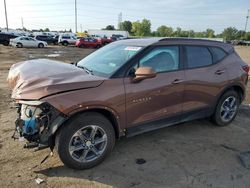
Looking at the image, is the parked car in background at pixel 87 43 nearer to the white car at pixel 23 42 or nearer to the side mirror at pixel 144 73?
the white car at pixel 23 42

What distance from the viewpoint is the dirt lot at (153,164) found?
3395 mm

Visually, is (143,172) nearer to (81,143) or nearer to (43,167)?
(81,143)

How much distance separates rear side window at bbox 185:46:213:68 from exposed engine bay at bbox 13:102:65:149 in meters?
2.48

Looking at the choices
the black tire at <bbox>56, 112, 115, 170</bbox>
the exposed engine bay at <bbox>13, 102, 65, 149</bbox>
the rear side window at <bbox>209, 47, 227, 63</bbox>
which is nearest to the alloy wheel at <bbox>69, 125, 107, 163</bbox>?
the black tire at <bbox>56, 112, 115, 170</bbox>

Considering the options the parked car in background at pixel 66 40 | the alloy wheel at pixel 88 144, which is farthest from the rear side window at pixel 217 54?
the parked car in background at pixel 66 40

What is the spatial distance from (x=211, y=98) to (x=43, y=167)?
320 centimetres

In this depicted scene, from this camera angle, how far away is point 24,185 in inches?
128

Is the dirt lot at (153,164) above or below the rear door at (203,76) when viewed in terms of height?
below

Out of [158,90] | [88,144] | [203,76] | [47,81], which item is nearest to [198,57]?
[203,76]

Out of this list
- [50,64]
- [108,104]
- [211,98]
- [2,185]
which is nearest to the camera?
[2,185]

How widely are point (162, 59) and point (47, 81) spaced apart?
1.87 meters

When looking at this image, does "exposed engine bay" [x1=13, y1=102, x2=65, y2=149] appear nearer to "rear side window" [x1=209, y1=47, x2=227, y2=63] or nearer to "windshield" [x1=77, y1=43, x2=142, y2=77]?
"windshield" [x1=77, y1=43, x2=142, y2=77]

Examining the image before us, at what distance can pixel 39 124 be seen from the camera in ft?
10.9

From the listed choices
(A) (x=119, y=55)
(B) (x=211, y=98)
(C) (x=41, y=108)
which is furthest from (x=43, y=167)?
(B) (x=211, y=98)
